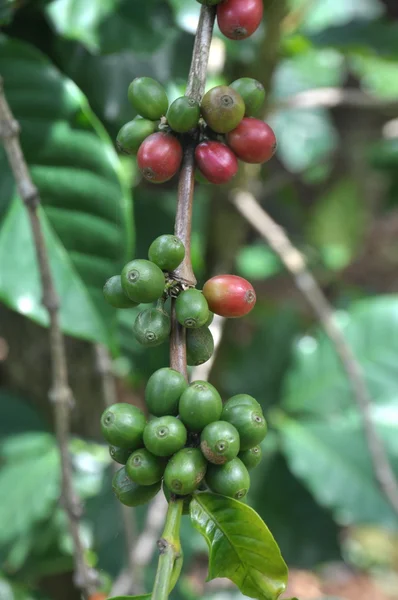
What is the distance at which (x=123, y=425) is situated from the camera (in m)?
0.44

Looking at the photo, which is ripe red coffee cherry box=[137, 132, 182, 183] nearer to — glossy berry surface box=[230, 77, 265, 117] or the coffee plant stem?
glossy berry surface box=[230, 77, 265, 117]

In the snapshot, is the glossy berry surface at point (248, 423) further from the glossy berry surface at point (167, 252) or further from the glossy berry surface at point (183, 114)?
the glossy berry surface at point (183, 114)

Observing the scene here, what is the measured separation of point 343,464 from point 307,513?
1.30ft

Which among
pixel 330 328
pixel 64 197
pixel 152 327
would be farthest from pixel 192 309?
pixel 330 328

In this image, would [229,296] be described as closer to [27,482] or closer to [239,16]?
[239,16]

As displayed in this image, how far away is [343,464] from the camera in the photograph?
1386mm

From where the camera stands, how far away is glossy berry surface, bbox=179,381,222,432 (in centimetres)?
42

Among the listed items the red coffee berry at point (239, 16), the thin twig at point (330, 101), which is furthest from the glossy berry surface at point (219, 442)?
the thin twig at point (330, 101)

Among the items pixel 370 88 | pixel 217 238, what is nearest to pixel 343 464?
pixel 217 238

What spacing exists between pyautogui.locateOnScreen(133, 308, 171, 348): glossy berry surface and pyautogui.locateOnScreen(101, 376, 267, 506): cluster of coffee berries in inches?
1.0

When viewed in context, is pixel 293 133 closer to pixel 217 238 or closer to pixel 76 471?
pixel 217 238

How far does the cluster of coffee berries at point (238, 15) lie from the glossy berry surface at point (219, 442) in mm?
338

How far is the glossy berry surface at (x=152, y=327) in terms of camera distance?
441mm

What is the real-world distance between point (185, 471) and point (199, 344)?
0.09m
